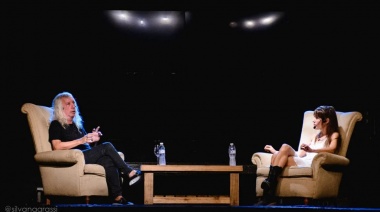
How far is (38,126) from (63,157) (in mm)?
505

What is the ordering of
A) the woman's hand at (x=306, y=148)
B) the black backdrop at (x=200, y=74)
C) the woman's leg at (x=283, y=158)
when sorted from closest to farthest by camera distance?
the woman's leg at (x=283, y=158)
the woman's hand at (x=306, y=148)
the black backdrop at (x=200, y=74)

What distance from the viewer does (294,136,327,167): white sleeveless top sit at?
443 cm

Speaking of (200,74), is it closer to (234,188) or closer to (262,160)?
(262,160)

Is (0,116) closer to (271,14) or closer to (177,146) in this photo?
(177,146)

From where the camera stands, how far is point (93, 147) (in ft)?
13.7

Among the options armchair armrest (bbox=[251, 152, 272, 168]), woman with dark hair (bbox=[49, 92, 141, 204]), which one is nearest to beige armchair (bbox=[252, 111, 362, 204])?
armchair armrest (bbox=[251, 152, 272, 168])

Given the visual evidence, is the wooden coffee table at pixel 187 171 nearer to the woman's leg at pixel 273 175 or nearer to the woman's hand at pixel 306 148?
the woman's leg at pixel 273 175

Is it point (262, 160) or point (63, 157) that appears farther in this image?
point (262, 160)

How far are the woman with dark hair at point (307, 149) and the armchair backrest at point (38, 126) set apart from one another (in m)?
2.02

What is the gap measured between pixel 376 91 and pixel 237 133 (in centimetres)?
177

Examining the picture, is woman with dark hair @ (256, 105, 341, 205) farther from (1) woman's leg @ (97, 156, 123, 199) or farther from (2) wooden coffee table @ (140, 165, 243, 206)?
(1) woman's leg @ (97, 156, 123, 199)

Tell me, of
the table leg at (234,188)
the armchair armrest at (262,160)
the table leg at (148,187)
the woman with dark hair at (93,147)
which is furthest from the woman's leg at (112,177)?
the armchair armrest at (262,160)

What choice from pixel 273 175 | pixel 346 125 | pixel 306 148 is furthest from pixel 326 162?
pixel 346 125

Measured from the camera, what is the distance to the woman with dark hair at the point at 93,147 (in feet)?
13.1
